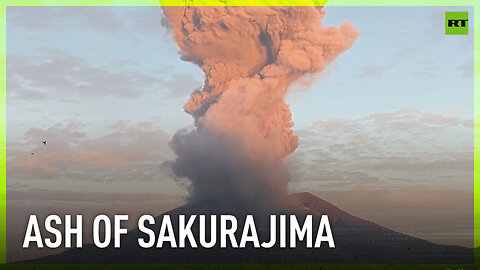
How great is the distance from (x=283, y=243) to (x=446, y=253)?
13330 centimetres

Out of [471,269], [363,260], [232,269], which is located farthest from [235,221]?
[363,260]

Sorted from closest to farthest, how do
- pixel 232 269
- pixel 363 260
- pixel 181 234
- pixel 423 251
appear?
1. pixel 181 234
2. pixel 232 269
3. pixel 363 260
4. pixel 423 251

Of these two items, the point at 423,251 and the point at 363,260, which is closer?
the point at 363,260

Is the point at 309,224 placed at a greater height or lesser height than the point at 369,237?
lesser

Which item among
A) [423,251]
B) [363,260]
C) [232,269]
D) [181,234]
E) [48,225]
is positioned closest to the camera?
[48,225]

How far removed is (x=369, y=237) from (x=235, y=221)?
121628 millimetres

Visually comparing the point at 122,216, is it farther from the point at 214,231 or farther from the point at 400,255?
the point at 400,255

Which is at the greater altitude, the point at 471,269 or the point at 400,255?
the point at 400,255

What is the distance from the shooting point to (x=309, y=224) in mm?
26656

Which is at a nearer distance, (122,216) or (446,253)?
(122,216)

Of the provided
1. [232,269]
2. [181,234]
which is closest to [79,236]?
[181,234]

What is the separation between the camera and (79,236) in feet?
82.4

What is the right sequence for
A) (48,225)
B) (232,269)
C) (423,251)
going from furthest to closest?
(423,251), (232,269), (48,225)

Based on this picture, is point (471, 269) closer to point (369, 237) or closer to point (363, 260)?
point (363, 260)
